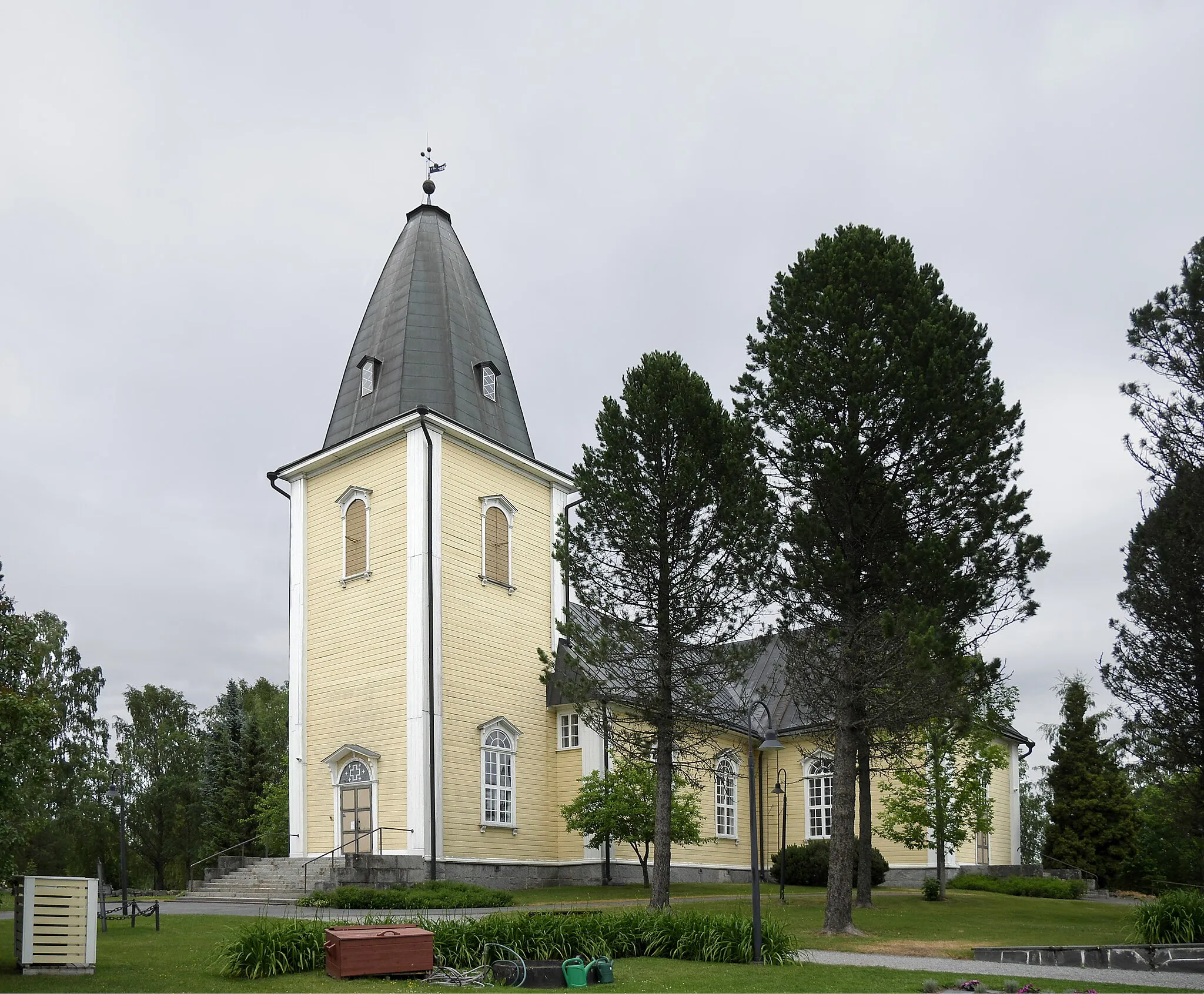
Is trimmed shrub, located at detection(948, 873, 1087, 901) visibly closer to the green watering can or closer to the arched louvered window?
the arched louvered window

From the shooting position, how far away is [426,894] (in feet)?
67.3

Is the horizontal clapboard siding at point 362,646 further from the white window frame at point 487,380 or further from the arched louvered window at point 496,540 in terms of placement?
the white window frame at point 487,380

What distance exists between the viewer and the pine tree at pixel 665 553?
1953cm

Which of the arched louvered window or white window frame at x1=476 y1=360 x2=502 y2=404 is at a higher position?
white window frame at x1=476 y1=360 x2=502 y2=404

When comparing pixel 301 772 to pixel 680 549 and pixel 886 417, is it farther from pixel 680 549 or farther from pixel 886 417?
pixel 886 417

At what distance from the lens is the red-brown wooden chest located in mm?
11047

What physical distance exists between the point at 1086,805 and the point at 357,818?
24.8 metres

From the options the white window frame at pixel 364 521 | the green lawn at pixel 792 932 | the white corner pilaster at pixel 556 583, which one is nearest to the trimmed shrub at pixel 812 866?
the green lawn at pixel 792 932

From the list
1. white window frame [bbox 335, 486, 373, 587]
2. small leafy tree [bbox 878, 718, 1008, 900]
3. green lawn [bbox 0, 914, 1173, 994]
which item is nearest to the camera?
green lawn [bbox 0, 914, 1173, 994]

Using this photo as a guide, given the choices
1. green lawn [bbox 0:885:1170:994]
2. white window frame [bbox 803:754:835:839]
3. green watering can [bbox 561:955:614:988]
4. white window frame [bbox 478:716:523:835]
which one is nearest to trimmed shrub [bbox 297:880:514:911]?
green lawn [bbox 0:885:1170:994]

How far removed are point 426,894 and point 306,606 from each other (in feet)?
34.5

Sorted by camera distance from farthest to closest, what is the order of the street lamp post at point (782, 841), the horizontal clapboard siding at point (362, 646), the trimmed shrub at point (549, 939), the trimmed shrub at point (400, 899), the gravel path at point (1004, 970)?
the horizontal clapboard siding at point (362, 646) → the street lamp post at point (782, 841) → the trimmed shrub at point (400, 899) → the gravel path at point (1004, 970) → the trimmed shrub at point (549, 939)

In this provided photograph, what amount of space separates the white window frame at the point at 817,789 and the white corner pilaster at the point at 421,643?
42.8 feet

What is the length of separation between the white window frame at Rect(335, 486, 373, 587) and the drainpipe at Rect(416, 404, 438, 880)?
2.04 metres
